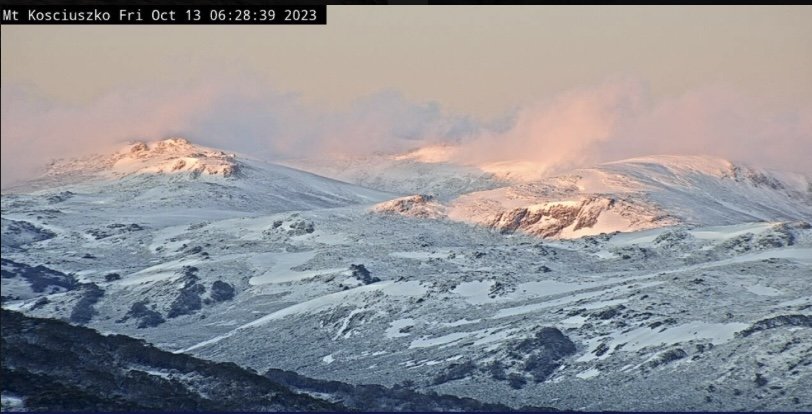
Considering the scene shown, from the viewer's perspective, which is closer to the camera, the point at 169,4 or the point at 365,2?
the point at 169,4

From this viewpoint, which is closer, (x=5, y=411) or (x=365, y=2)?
(x=365, y=2)

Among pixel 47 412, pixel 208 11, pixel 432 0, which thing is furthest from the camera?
pixel 47 412

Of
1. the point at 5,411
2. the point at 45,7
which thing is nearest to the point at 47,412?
the point at 5,411

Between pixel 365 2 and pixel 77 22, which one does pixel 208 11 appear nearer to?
pixel 77 22

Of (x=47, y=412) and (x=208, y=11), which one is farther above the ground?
(x=208, y=11)

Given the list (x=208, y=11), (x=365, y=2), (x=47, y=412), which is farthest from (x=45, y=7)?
(x=47, y=412)

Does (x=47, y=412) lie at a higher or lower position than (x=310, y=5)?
lower

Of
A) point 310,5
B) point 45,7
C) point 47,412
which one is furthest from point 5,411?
point 310,5

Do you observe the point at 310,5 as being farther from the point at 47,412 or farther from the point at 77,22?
the point at 47,412

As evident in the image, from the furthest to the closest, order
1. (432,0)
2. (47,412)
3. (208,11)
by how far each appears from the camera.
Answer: (47,412)
(432,0)
(208,11)
